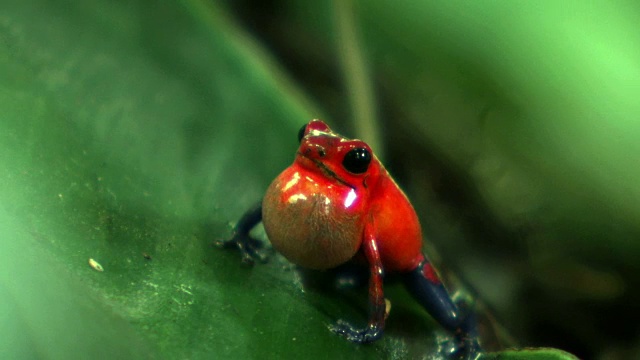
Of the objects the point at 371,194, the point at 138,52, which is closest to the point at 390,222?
the point at 371,194

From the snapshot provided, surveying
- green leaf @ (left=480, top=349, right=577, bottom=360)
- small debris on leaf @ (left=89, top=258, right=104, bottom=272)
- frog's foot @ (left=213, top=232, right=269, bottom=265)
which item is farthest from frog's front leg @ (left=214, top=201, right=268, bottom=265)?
green leaf @ (left=480, top=349, right=577, bottom=360)

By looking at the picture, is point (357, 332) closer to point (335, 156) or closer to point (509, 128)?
point (335, 156)

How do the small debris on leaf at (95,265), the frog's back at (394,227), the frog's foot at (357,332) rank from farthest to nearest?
the frog's back at (394,227) → the frog's foot at (357,332) → the small debris on leaf at (95,265)

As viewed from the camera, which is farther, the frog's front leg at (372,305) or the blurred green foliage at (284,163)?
the frog's front leg at (372,305)

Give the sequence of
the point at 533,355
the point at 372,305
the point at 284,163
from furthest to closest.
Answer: the point at 284,163 < the point at 372,305 < the point at 533,355

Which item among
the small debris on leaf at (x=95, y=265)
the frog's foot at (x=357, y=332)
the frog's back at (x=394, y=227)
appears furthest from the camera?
the frog's back at (x=394, y=227)

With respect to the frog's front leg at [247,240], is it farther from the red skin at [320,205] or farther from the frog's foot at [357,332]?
the frog's foot at [357,332]

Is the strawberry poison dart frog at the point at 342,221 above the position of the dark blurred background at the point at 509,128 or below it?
below

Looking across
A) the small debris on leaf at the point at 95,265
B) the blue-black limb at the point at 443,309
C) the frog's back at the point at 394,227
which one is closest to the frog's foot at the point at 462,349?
the blue-black limb at the point at 443,309

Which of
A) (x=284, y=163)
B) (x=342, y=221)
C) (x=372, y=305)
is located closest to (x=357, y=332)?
(x=372, y=305)
